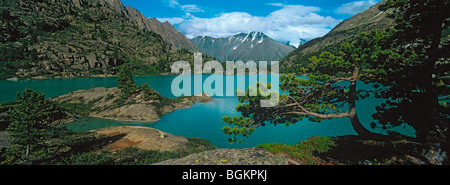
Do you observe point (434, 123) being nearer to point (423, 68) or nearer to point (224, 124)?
point (423, 68)

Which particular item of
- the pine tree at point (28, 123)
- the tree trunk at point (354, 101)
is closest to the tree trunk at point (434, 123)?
the tree trunk at point (354, 101)

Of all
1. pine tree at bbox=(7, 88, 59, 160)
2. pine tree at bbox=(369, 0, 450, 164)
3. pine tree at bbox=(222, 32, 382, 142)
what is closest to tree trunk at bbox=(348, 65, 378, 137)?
pine tree at bbox=(222, 32, 382, 142)

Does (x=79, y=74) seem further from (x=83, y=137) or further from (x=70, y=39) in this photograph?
(x=83, y=137)

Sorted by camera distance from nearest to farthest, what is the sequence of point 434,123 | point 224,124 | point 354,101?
point 434,123, point 354,101, point 224,124

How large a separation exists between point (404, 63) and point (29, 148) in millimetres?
33283

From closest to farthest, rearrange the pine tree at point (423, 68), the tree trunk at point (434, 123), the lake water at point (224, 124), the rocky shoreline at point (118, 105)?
1. the tree trunk at point (434, 123)
2. the pine tree at point (423, 68)
3. the lake water at point (224, 124)
4. the rocky shoreline at point (118, 105)

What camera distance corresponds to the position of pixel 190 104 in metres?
73.5

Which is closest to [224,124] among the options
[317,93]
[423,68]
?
[317,93]

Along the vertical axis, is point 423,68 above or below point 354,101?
above

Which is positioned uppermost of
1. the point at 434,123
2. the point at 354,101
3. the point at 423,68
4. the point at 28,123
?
the point at 423,68

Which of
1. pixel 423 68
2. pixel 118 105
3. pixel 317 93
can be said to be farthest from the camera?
pixel 118 105

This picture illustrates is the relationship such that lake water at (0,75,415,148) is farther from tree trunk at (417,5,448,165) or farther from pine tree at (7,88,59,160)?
tree trunk at (417,5,448,165)

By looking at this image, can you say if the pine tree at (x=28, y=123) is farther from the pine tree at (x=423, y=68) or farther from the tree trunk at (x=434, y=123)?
the tree trunk at (x=434, y=123)
